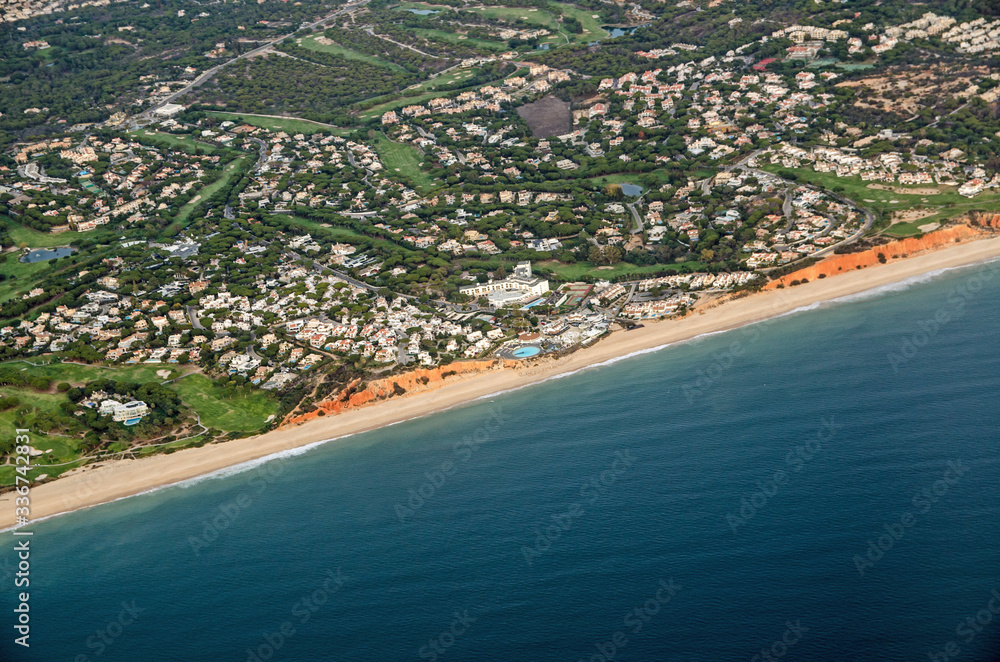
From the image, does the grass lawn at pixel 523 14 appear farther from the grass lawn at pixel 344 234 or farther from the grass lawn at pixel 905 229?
the grass lawn at pixel 905 229

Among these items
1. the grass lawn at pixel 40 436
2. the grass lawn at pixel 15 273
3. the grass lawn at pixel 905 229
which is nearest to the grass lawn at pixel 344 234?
the grass lawn at pixel 15 273

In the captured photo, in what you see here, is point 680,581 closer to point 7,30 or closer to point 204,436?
point 204,436

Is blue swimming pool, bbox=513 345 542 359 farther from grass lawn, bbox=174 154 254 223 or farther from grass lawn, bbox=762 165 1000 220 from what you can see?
grass lawn, bbox=174 154 254 223

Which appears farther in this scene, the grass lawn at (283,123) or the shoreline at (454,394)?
the grass lawn at (283,123)

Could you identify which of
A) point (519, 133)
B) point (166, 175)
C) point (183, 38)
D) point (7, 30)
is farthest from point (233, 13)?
point (519, 133)

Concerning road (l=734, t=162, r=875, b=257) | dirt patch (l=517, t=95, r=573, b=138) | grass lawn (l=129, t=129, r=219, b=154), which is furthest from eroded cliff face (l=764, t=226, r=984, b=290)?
grass lawn (l=129, t=129, r=219, b=154)

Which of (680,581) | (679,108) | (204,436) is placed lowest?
(204,436)
